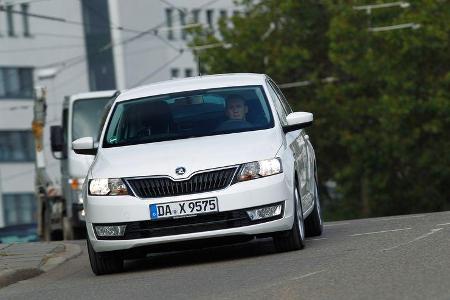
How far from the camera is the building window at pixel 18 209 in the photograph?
294ft

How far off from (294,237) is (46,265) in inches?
115

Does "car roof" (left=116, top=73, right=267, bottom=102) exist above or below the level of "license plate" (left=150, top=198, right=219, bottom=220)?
above

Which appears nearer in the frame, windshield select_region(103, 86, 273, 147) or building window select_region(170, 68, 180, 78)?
windshield select_region(103, 86, 273, 147)

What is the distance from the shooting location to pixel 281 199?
15.4 m

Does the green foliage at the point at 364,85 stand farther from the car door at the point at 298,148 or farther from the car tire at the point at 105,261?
the car tire at the point at 105,261

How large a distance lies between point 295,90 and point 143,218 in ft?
174

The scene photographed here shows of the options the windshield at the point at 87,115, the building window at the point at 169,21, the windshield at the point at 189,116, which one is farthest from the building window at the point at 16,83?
the windshield at the point at 189,116

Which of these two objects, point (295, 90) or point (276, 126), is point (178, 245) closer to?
point (276, 126)

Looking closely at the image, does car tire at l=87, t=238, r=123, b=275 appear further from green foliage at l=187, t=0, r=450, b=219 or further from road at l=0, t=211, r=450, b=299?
green foliage at l=187, t=0, r=450, b=219

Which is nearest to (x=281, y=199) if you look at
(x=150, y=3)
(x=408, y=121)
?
(x=408, y=121)

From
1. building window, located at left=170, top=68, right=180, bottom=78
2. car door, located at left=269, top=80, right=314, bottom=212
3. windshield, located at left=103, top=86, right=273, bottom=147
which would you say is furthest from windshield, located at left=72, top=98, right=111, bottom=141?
building window, located at left=170, top=68, right=180, bottom=78

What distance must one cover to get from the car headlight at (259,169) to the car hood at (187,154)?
0.05 m

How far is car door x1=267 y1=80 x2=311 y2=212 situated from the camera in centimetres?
1660

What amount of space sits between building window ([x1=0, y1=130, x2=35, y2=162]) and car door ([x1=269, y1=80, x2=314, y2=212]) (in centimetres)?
7384
